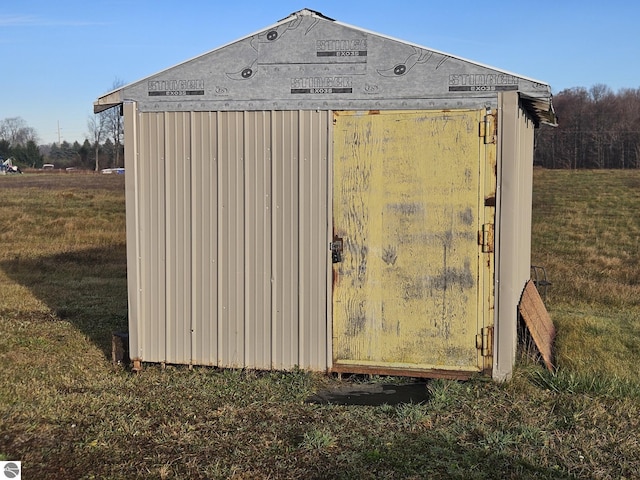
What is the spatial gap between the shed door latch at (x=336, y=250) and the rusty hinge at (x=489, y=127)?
156 centimetres

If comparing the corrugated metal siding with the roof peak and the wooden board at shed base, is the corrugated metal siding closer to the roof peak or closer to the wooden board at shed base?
the roof peak

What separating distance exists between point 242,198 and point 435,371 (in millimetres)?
2337

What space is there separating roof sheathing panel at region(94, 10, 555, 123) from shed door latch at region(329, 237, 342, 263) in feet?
3.90

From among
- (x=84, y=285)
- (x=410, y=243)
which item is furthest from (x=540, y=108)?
(x=84, y=285)

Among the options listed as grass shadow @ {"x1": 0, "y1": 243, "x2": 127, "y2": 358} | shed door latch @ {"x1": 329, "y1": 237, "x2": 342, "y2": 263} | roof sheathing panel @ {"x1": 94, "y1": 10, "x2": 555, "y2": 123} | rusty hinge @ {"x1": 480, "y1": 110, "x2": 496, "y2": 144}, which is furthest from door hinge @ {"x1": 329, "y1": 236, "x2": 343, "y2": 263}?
grass shadow @ {"x1": 0, "y1": 243, "x2": 127, "y2": 358}

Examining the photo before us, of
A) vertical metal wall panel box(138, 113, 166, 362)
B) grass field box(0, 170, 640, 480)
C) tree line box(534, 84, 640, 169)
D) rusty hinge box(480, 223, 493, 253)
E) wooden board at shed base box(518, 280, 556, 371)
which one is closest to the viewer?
grass field box(0, 170, 640, 480)

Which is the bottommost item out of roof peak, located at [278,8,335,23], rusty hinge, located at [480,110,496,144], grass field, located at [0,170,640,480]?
grass field, located at [0,170,640,480]

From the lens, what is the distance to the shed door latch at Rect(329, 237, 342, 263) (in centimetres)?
584

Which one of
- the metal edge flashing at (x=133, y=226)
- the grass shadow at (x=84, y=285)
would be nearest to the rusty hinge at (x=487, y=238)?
the metal edge flashing at (x=133, y=226)

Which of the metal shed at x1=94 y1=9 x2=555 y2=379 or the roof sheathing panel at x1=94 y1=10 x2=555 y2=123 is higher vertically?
the roof sheathing panel at x1=94 y1=10 x2=555 y2=123

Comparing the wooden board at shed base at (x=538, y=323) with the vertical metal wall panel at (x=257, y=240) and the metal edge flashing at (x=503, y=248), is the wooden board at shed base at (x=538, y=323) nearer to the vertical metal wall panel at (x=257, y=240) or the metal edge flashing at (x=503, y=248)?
the metal edge flashing at (x=503, y=248)

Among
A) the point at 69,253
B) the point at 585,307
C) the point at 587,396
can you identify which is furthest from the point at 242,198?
the point at 69,253

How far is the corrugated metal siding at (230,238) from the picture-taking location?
5.88 meters

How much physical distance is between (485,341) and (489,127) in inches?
72.5
